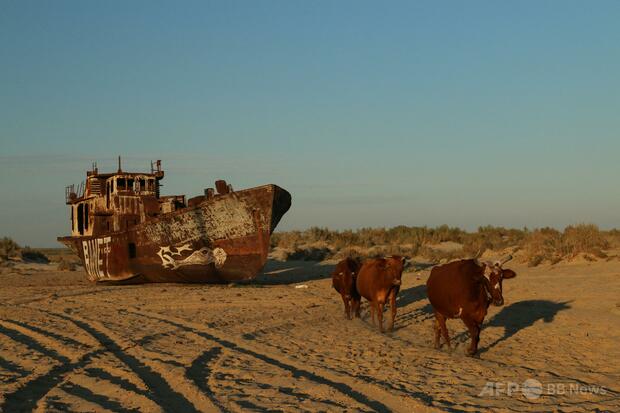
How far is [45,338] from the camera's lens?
10.9 meters

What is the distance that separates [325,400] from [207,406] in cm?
117

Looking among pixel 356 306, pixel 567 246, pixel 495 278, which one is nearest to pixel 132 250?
pixel 356 306

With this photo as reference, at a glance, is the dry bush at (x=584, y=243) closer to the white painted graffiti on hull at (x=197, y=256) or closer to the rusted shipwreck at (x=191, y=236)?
the rusted shipwreck at (x=191, y=236)

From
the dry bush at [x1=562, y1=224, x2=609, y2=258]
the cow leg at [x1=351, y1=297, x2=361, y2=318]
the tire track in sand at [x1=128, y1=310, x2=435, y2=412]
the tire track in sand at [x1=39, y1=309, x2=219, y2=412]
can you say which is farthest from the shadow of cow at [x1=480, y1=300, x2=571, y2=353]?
the dry bush at [x1=562, y1=224, x2=609, y2=258]

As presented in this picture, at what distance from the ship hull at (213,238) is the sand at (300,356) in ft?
14.4

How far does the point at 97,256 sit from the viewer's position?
24.7 m

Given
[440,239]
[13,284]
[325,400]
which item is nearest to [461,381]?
[325,400]

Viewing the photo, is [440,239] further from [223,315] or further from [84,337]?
[84,337]

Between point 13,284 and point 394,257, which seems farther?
point 13,284

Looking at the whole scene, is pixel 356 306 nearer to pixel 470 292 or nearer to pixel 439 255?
pixel 470 292

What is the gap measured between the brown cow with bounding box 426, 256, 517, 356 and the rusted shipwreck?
38.9ft

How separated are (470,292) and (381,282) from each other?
2859 mm

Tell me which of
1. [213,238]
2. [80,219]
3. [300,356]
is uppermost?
[80,219]

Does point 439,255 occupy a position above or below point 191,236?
below
